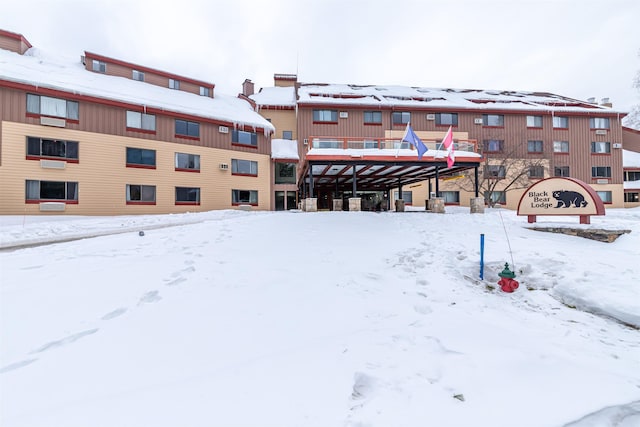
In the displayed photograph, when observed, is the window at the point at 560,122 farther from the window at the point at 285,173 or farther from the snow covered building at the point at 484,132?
the window at the point at 285,173

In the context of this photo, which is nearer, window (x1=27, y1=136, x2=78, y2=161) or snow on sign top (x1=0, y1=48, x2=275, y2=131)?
window (x1=27, y1=136, x2=78, y2=161)

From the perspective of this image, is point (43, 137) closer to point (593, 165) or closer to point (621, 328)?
point (621, 328)

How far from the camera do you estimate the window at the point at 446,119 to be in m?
29.4

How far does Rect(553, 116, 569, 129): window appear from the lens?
3006 cm

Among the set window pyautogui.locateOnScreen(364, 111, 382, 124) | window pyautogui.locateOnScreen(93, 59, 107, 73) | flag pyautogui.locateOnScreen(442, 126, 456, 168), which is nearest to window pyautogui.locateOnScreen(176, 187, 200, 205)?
window pyautogui.locateOnScreen(93, 59, 107, 73)

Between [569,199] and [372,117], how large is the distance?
69.2 ft

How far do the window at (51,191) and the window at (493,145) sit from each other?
112 feet

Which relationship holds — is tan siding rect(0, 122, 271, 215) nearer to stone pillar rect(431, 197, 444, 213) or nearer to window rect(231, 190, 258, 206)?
window rect(231, 190, 258, 206)

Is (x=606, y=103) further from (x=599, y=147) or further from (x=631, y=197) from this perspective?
(x=631, y=197)

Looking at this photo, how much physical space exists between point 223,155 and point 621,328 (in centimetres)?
2296

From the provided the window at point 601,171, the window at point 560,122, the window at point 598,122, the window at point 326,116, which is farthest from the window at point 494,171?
the window at point 326,116

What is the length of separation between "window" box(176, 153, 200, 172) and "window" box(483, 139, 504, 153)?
27.1m

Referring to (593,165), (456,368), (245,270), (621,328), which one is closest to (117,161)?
(245,270)

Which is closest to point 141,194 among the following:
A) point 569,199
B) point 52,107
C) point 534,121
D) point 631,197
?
point 52,107
